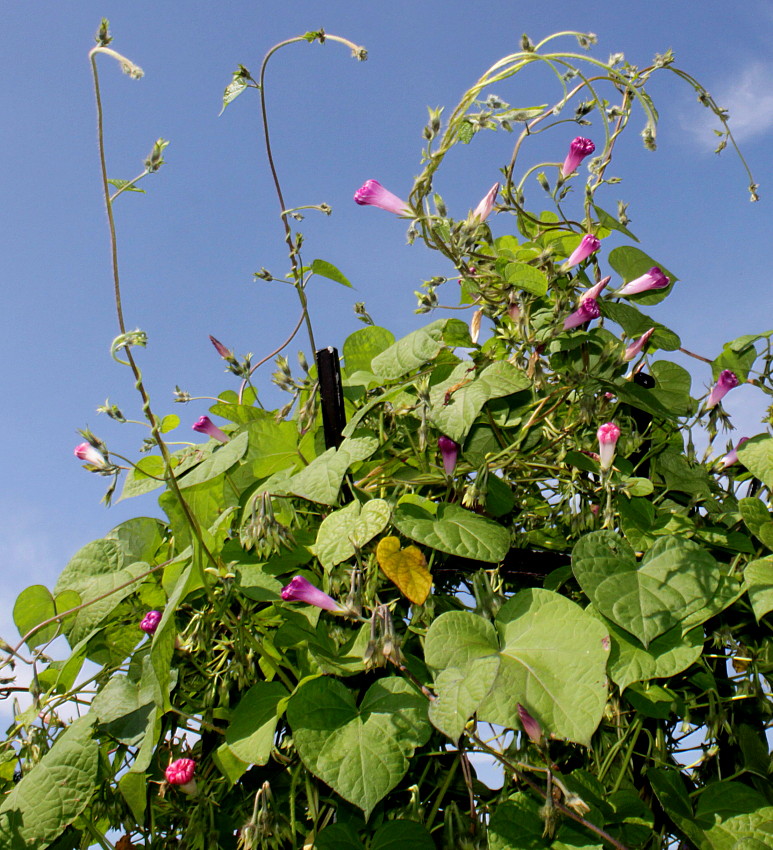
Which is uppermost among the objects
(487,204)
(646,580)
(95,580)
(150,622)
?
(487,204)

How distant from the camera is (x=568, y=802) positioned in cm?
99

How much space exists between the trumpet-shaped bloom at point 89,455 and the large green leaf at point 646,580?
0.80 m

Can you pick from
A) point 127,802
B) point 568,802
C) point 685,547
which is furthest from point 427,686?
point 127,802

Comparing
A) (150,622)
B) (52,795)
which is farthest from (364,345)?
(52,795)

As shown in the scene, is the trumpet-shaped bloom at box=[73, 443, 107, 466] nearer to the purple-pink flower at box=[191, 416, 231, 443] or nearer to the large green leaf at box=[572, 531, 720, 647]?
the purple-pink flower at box=[191, 416, 231, 443]

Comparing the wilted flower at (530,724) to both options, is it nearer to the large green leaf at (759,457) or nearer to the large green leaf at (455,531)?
the large green leaf at (455,531)

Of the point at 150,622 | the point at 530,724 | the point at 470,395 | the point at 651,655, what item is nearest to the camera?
the point at 530,724

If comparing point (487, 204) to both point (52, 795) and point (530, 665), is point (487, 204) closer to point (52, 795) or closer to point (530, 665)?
point (530, 665)

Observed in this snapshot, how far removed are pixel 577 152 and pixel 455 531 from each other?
780mm

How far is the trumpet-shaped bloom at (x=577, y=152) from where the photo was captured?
1450 millimetres

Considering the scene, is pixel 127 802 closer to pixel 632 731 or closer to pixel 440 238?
pixel 632 731

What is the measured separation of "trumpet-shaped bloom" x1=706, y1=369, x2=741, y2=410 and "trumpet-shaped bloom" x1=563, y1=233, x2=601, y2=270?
1.11 ft

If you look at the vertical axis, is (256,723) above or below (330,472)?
below

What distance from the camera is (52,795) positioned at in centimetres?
125
